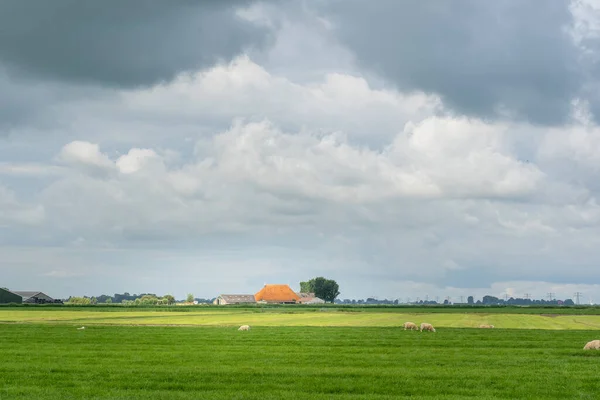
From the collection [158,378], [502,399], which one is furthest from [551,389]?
[158,378]

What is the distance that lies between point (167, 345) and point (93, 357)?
631cm

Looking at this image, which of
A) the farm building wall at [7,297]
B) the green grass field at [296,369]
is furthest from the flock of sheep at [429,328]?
the farm building wall at [7,297]

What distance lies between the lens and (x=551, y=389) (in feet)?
61.8

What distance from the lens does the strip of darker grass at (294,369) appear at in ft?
60.5

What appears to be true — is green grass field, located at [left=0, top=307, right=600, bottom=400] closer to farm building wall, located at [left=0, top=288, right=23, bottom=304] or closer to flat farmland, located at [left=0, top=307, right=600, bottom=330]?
A: flat farmland, located at [left=0, top=307, right=600, bottom=330]

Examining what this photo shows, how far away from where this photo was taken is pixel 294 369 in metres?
22.8

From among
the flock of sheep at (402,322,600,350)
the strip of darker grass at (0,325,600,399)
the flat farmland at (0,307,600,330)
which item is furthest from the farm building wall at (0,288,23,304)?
the flock of sheep at (402,322,600,350)

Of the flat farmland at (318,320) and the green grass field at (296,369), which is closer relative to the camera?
the green grass field at (296,369)

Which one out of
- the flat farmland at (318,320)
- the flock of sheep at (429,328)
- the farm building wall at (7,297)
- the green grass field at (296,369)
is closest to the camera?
the green grass field at (296,369)

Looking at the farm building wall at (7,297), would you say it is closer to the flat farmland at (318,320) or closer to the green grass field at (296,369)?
the flat farmland at (318,320)

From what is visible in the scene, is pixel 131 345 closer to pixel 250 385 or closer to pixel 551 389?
pixel 250 385

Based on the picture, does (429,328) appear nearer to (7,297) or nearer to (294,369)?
(294,369)

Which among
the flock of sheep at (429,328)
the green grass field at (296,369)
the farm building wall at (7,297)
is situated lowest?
the green grass field at (296,369)

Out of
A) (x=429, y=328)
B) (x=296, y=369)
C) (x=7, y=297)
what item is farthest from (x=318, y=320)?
(x=7, y=297)
